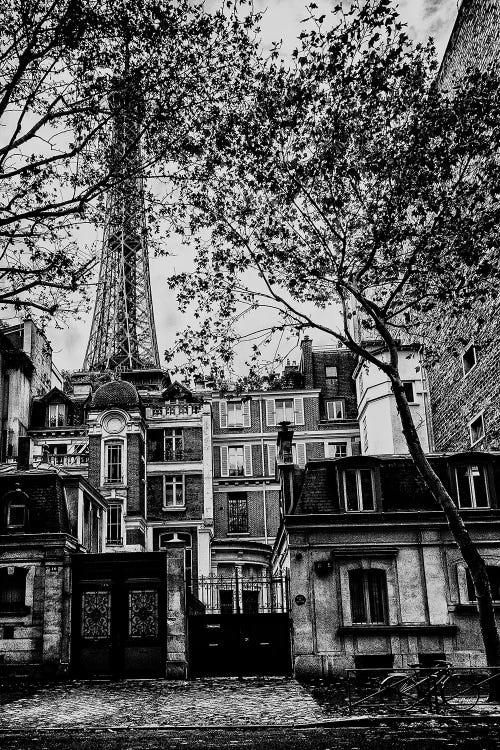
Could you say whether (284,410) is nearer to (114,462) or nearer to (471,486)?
(114,462)

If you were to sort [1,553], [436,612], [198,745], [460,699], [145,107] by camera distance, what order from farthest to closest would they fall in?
[1,553]
[436,612]
[460,699]
[145,107]
[198,745]

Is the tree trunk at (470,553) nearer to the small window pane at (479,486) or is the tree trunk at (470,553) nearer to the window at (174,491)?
the small window pane at (479,486)

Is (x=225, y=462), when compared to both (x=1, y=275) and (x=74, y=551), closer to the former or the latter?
(x=74, y=551)

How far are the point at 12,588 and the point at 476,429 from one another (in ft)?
58.2

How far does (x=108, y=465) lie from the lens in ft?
163

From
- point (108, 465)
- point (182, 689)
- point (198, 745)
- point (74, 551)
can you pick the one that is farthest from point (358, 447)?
point (198, 745)

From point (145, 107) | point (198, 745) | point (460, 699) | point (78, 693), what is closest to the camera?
point (198, 745)

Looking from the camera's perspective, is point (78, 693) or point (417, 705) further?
point (78, 693)

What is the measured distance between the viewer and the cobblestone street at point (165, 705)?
1586 centimetres

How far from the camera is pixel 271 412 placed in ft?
191

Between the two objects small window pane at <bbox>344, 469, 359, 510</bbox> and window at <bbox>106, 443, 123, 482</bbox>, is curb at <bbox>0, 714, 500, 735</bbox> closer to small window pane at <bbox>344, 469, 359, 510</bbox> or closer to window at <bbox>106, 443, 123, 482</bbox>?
small window pane at <bbox>344, 469, 359, 510</bbox>

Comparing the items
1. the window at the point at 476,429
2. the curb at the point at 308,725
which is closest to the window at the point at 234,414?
the window at the point at 476,429

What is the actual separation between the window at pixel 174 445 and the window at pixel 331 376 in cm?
1289

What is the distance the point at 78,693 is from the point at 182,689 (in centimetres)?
269
